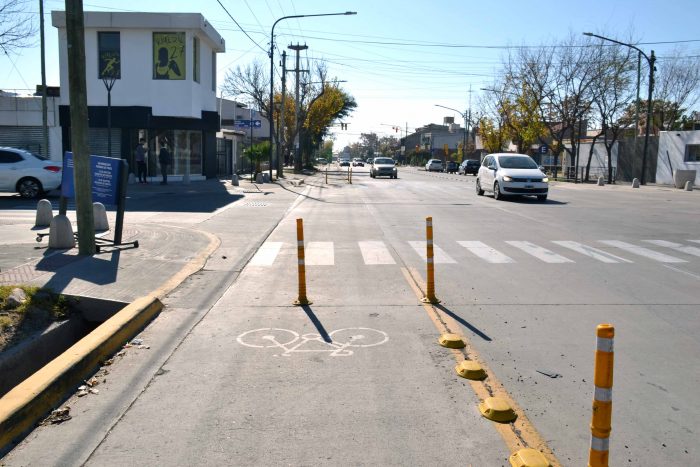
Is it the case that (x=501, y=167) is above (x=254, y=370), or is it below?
above

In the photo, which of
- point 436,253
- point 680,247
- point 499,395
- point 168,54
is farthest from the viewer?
point 168,54

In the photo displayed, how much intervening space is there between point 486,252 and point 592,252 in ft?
6.44

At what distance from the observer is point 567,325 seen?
6.98 meters

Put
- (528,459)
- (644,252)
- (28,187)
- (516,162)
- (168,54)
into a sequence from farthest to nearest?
(168,54) < (516,162) < (28,187) < (644,252) < (528,459)

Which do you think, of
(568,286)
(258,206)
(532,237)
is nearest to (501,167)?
(258,206)

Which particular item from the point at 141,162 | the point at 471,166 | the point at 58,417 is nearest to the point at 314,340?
the point at 58,417

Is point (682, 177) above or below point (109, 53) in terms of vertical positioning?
below

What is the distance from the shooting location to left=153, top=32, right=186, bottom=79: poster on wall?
3109 cm

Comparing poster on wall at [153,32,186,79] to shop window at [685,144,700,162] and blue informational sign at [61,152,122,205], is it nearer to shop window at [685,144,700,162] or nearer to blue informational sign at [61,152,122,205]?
blue informational sign at [61,152,122,205]

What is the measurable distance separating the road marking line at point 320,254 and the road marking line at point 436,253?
162 centimetres

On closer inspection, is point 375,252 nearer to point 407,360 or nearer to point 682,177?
point 407,360

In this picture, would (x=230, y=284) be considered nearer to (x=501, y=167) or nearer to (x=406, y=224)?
(x=406, y=224)

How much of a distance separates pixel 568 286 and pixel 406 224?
8029 millimetres

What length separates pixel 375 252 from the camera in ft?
39.3
